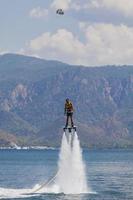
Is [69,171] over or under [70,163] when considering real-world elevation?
under

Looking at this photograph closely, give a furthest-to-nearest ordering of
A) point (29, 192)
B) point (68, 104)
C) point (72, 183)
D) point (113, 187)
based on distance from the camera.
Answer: point (113, 187) < point (29, 192) < point (72, 183) < point (68, 104)

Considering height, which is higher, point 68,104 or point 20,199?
point 68,104

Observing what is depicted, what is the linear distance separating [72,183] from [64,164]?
8.26m

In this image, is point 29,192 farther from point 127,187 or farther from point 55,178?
point 127,187

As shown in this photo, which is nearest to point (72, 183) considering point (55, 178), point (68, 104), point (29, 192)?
point (55, 178)

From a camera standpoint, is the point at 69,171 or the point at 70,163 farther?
the point at 69,171

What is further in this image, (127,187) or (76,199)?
(127,187)

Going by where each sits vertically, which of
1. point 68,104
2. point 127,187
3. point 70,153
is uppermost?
point 68,104

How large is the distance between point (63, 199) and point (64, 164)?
7.11 metres

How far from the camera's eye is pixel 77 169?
360 feet

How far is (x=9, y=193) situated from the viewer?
399 feet

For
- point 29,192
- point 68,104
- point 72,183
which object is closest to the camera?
point 68,104

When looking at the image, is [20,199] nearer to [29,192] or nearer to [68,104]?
[29,192]

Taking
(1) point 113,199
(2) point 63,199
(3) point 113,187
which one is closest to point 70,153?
(2) point 63,199
